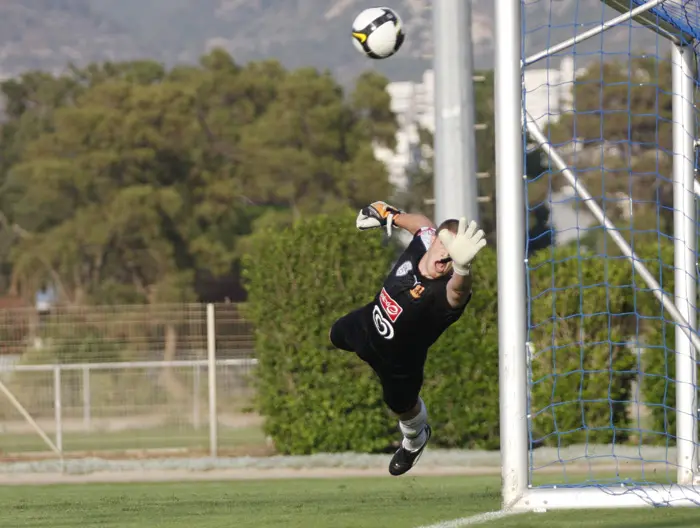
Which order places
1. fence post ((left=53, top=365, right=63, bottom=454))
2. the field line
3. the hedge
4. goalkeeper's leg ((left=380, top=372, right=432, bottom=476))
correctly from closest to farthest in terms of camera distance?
the field line, goalkeeper's leg ((left=380, top=372, right=432, bottom=476)), the hedge, fence post ((left=53, top=365, right=63, bottom=454))

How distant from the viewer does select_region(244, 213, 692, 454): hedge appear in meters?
16.7

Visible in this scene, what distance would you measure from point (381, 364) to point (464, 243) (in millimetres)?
1617

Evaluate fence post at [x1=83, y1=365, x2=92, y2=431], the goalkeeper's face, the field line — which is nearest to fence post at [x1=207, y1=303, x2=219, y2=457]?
fence post at [x1=83, y1=365, x2=92, y2=431]

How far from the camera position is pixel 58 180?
5409 cm

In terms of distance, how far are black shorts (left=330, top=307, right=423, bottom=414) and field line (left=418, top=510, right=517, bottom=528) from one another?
4.11 ft

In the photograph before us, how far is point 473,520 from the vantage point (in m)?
8.57

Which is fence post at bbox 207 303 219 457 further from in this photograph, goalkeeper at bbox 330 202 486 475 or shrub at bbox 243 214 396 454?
goalkeeper at bbox 330 202 486 475

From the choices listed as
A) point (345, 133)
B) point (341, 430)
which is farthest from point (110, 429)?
point (345, 133)

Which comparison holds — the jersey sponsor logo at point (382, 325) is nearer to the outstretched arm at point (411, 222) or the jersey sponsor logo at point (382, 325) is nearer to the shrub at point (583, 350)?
the outstretched arm at point (411, 222)

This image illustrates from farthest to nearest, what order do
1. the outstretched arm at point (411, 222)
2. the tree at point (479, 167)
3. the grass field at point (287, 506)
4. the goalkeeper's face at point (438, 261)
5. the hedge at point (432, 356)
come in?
the tree at point (479, 167) < the hedge at point (432, 356) < the outstretched arm at point (411, 222) < the goalkeeper's face at point (438, 261) < the grass field at point (287, 506)

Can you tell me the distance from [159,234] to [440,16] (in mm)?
35406

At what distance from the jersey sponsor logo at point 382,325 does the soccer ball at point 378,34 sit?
1825 mm

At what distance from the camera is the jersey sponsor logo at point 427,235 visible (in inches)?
370

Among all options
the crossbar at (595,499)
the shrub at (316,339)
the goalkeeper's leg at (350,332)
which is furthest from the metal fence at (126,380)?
the crossbar at (595,499)
